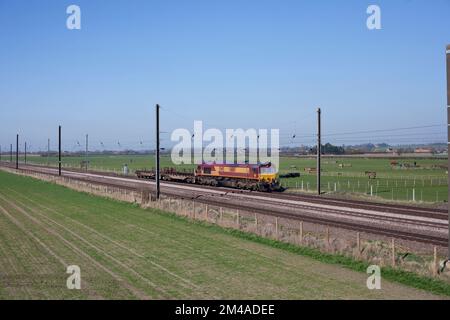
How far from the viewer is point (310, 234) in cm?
2452

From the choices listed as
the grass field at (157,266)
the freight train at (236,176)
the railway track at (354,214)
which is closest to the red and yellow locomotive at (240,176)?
the freight train at (236,176)

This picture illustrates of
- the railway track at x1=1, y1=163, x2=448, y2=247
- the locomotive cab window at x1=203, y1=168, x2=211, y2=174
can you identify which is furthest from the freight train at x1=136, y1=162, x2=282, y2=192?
the railway track at x1=1, y1=163, x2=448, y2=247

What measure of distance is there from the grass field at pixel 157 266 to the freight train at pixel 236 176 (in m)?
21.2

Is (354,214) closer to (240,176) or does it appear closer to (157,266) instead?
(157,266)

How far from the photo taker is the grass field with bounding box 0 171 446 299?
14.9 m

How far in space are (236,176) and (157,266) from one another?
36083mm

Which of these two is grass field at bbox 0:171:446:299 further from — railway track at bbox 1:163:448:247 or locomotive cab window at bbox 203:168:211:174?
locomotive cab window at bbox 203:168:211:174

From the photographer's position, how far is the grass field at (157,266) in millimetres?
14914

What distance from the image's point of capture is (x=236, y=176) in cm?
5412

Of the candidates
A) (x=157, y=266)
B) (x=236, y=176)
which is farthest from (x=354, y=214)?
(x=236, y=176)

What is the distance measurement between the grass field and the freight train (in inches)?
834

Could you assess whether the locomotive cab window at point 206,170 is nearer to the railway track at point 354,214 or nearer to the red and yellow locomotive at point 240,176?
the red and yellow locomotive at point 240,176
